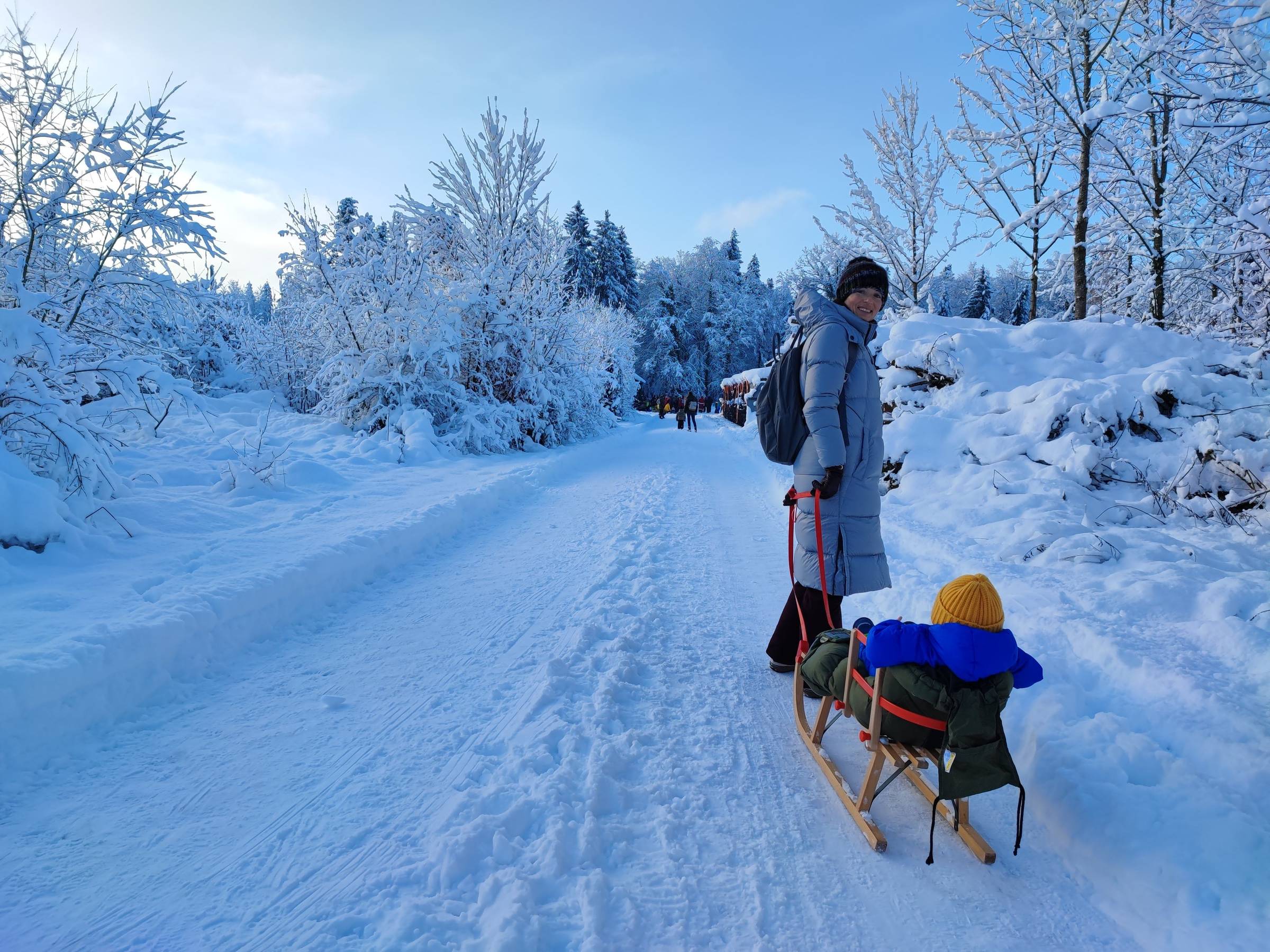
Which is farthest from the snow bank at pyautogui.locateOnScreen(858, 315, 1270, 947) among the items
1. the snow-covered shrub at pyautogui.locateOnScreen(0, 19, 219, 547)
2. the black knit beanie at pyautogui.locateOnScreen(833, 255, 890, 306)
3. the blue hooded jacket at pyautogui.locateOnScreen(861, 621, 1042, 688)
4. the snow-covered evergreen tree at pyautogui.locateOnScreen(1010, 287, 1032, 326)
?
the snow-covered evergreen tree at pyautogui.locateOnScreen(1010, 287, 1032, 326)

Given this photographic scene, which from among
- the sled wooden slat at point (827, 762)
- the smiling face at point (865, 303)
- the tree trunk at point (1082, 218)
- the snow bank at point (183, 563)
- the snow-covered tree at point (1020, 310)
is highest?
the snow-covered tree at point (1020, 310)

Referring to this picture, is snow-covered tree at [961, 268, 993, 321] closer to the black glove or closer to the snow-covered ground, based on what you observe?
the snow-covered ground


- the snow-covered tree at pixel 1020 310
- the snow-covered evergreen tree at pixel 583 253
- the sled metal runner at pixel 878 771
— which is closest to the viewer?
the sled metal runner at pixel 878 771

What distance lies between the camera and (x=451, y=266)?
1473 centimetres

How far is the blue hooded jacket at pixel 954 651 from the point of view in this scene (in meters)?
1.96

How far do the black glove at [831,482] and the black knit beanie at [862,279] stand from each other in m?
0.89

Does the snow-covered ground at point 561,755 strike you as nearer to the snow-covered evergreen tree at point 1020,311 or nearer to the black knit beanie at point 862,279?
the black knit beanie at point 862,279

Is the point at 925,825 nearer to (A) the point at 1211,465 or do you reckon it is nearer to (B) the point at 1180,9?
A: (A) the point at 1211,465

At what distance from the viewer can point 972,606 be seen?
200 cm

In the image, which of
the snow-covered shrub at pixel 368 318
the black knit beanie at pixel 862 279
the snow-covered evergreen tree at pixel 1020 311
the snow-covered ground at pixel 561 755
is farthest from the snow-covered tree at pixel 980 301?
the black knit beanie at pixel 862 279

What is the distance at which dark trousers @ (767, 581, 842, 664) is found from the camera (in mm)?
3193

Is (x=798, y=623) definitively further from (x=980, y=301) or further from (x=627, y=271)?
(x=980, y=301)

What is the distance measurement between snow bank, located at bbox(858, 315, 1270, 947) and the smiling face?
81.3 inches

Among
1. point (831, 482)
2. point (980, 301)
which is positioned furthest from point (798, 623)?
point (980, 301)
